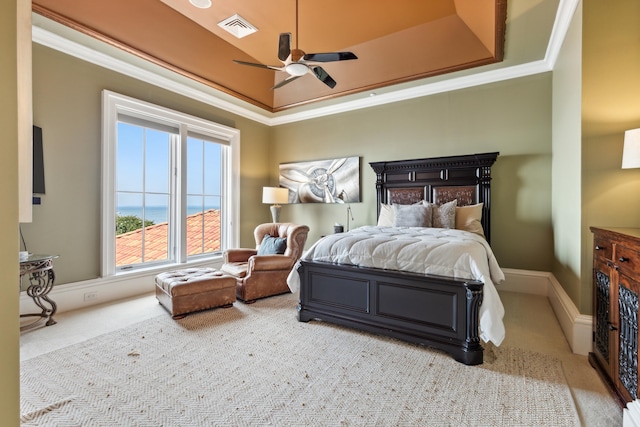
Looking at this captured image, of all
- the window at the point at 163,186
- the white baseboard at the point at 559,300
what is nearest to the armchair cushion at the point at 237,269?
the window at the point at 163,186

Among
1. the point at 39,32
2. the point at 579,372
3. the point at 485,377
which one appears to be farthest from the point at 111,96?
the point at 579,372

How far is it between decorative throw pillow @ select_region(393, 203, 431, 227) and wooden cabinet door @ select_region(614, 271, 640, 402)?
219 centimetres

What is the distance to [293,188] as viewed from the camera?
19.7 feet

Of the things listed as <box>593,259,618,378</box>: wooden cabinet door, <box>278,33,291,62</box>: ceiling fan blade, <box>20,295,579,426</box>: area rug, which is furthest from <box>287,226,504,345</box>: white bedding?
<box>278,33,291,62</box>: ceiling fan blade

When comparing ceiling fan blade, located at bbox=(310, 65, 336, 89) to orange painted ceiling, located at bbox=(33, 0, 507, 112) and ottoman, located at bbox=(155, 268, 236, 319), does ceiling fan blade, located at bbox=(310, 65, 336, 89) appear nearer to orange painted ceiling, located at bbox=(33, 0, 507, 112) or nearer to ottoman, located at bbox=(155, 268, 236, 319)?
orange painted ceiling, located at bbox=(33, 0, 507, 112)

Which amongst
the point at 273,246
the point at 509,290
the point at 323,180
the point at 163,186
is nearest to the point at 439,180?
the point at 509,290

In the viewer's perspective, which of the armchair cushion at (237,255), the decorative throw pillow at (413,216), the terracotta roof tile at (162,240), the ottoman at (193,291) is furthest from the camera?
the armchair cushion at (237,255)

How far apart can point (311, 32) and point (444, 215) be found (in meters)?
2.94

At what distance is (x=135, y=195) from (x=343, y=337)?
11.4 ft

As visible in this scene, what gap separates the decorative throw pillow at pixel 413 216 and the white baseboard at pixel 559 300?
141 cm

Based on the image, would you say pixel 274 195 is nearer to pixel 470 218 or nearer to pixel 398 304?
pixel 470 218

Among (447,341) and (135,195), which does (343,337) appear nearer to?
(447,341)

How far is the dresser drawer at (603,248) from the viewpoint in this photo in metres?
1.97

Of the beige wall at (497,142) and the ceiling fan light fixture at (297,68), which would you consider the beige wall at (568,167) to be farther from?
the ceiling fan light fixture at (297,68)
